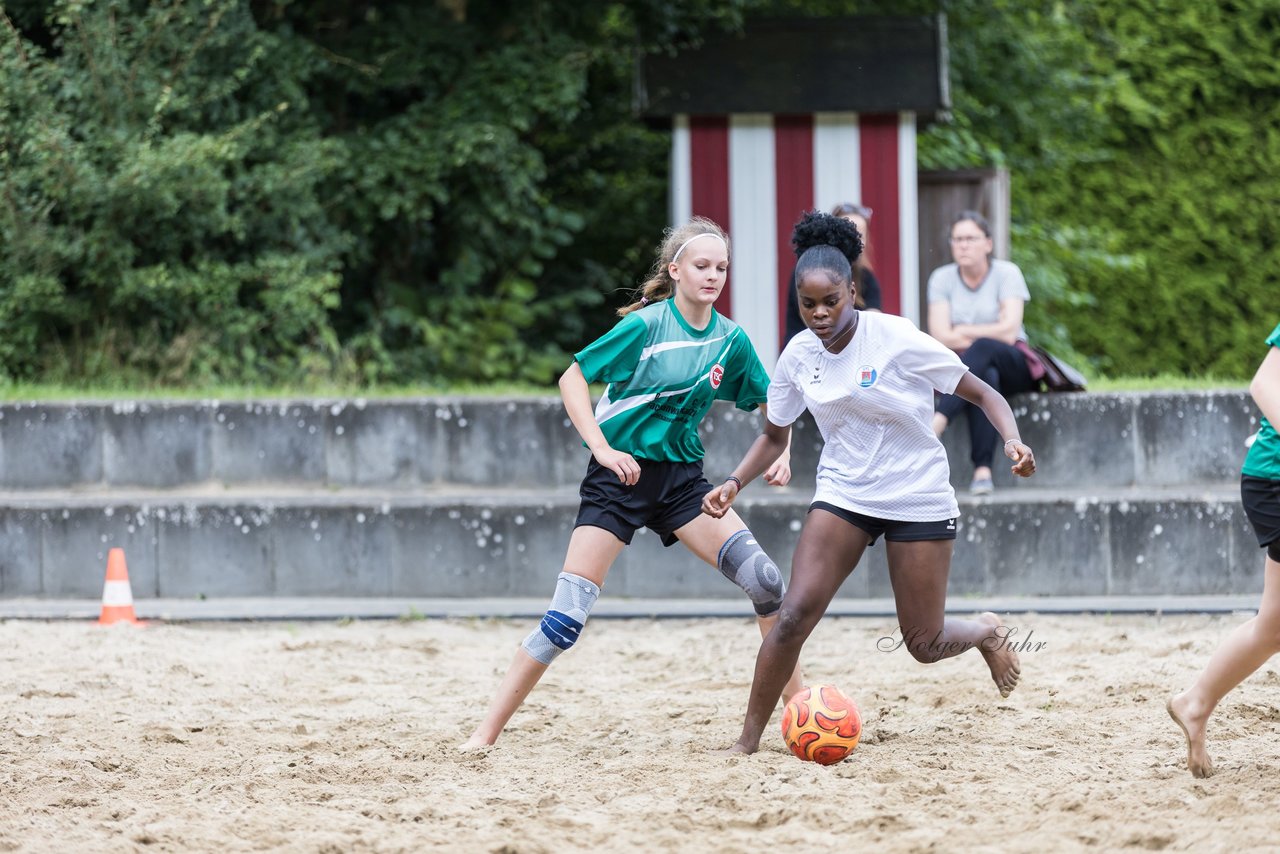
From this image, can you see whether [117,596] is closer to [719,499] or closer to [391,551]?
[391,551]

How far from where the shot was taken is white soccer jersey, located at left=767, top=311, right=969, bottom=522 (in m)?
4.86

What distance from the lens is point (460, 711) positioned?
602 cm

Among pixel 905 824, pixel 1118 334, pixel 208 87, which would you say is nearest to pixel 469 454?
pixel 208 87

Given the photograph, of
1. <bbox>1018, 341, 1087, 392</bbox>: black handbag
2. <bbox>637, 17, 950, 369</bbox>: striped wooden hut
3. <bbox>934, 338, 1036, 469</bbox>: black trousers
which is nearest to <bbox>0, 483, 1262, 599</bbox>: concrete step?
<bbox>934, 338, 1036, 469</bbox>: black trousers

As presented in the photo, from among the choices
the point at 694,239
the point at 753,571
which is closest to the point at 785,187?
the point at 694,239

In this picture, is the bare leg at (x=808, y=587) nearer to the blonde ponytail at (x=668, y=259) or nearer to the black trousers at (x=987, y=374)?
the blonde ponytail at (x=668, y=259)

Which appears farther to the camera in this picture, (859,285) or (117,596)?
(859,285)

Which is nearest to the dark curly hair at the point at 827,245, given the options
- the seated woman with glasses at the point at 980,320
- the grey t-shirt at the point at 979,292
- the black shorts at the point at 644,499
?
the black shorts at the point at 644,499

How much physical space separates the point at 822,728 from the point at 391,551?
4.29 meters

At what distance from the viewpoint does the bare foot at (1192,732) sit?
4.58 meters

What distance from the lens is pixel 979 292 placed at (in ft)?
28.8

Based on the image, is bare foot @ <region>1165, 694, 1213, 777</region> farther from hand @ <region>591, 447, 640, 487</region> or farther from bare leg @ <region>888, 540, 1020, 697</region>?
hand @ <region>591, 447, 640, 487</region>

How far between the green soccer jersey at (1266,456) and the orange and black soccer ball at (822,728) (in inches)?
57.1

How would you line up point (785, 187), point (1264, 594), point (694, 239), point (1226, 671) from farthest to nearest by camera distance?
1. point (785, 187)
2. point (694, 239)
3. point (1226, 671)
4. point (1264, 594)
